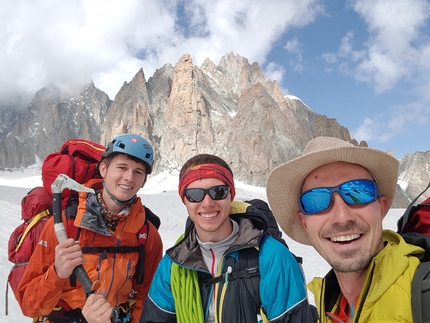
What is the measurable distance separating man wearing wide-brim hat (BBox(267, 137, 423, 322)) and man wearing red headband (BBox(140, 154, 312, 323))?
0.97ft

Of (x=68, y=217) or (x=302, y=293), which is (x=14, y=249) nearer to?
(x=68, y=217)

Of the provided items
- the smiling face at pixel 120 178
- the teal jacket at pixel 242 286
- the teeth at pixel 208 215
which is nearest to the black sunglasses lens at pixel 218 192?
the teeth at pixel 208 215

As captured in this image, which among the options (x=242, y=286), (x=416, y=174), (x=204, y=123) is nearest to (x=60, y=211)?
(x=242, y=286)

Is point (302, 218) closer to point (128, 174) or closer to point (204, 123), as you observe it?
point (128, 174)

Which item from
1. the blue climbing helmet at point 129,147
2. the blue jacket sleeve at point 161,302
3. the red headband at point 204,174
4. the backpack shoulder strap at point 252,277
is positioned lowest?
the blue jacket sleeve at point 161,302

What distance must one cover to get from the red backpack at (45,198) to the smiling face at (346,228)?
2315mm

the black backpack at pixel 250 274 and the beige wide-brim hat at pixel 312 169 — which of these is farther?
the black backpack at pixel 250 274

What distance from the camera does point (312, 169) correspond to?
187 centimetres

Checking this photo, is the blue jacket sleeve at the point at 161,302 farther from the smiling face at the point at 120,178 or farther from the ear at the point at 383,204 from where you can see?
the ear at the point at 383,204

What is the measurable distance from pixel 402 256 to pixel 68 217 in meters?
2.73

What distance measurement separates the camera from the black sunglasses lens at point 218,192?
2.46 metres

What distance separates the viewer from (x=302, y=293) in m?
2.15

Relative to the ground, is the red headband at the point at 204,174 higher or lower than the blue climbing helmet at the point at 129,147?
lower

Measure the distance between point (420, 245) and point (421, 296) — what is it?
35 cm
